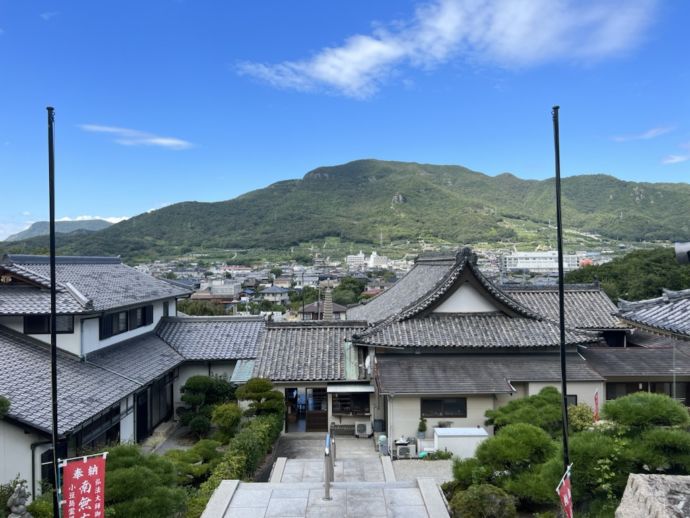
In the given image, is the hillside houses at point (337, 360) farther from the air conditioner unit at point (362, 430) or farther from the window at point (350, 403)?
the air conditioner unit at point (362, 430)

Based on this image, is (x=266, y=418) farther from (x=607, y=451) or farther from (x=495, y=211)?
(x=495, y=211)

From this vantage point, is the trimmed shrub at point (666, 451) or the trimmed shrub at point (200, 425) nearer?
the trimmed shrub at point (666, 451)

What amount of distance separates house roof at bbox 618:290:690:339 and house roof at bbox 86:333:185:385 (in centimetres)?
Answer: 1563

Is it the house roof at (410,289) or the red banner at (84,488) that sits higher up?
the house roof at (410,289)

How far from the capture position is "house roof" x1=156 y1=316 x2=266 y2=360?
1002 inches

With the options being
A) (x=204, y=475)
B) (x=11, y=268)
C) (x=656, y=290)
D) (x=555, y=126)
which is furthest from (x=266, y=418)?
(x=656, y=290)

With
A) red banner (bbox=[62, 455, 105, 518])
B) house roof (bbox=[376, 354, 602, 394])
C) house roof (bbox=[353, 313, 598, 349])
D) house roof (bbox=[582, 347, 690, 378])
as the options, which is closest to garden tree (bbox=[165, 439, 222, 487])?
house roof (bbox=[376, 354, 602, 394])

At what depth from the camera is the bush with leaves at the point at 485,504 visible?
9727 millimetres

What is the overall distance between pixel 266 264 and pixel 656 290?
116m

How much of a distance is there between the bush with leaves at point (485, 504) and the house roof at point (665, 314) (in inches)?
183

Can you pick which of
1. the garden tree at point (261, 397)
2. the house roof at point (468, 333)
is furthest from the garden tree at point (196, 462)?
the house roof at point (468, 333)

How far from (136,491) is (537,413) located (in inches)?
383

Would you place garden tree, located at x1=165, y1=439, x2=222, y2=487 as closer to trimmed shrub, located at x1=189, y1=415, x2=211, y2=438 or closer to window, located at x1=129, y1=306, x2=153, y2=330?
trimmed shrub, located at x1=189, y1=415, x2=211, y2=438

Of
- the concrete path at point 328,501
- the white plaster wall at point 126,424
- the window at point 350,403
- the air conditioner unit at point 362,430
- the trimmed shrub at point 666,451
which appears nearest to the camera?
the trimmed shrub at point 666,451
